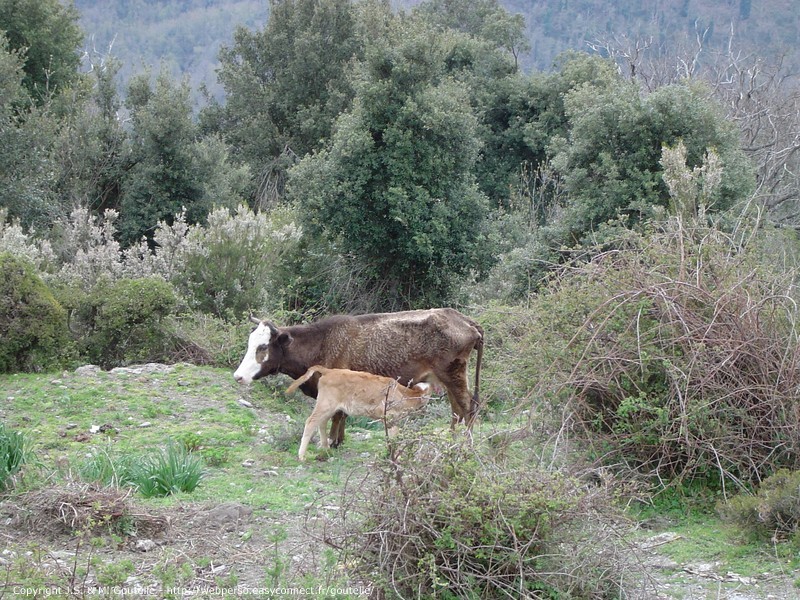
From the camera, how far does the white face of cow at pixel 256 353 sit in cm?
1090

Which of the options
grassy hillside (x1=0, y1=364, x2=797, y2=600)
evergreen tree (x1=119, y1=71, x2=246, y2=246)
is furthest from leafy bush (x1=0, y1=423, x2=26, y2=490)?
evergreen tree (x1=119, y1=71, x2=246, y2=246)

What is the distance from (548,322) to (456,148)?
10097 millimetres

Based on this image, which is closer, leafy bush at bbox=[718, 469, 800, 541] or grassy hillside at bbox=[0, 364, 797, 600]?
grassy hillside at bbox=[0, 364, 797, 600]

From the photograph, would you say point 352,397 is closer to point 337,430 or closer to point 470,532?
point 337,430

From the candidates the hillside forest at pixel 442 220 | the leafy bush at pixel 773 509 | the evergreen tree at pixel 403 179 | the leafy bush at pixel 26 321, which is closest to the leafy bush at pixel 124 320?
the hillside forest at pixel 442 220

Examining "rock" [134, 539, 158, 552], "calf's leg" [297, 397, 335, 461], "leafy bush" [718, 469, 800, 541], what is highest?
"leafy bush" [718, 469, 800, 541]

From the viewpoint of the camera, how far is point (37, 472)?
7.79 m

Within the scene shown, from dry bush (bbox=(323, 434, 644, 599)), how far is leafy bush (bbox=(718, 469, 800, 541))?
1861 mm

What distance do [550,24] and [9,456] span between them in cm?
5712

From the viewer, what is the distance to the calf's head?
10.9 m

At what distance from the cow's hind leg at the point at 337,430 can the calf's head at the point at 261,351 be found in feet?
4.07

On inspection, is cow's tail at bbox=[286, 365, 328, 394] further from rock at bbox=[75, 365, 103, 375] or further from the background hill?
the background hill

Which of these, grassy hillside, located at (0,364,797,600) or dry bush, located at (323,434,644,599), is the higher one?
dry bush, located at (323,434,644,599)

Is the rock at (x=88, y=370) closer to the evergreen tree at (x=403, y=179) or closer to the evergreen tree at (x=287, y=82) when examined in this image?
the evergreen tree at (x=403, y=179)
